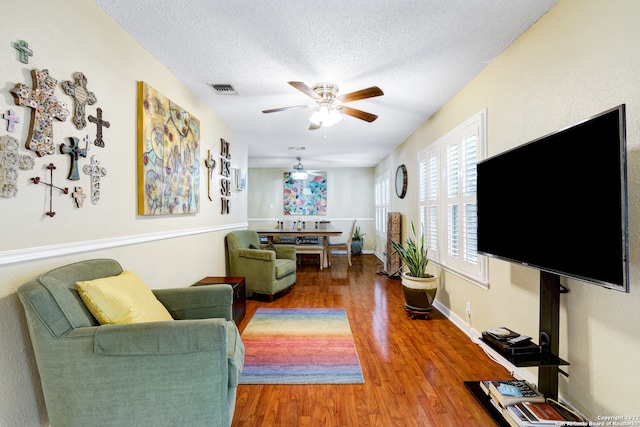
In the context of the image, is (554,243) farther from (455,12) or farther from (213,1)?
(213,1)

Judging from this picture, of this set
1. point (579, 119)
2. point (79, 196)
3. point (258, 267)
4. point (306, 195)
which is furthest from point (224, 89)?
point (306, 195)

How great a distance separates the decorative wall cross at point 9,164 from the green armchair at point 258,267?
269 centimetres

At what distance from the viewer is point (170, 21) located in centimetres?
201

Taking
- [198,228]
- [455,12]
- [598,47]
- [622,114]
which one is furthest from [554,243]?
[198,228]

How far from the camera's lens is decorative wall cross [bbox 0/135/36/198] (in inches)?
52.0

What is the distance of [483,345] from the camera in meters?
2.70

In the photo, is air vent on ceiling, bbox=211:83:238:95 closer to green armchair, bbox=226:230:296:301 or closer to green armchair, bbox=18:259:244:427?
green armchair, bbox=226:230:296:301

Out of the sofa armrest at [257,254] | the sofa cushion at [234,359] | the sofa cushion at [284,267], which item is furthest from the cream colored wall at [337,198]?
the sofa cushion at [234,359]

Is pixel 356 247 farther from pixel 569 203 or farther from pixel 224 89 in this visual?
pixel 569 203

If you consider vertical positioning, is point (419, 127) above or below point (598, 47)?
above

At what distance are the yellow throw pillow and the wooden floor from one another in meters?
0.83

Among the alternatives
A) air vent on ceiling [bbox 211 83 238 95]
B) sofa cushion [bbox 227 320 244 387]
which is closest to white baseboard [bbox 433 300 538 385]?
sofa cushion [bbox 227 320 244 387]

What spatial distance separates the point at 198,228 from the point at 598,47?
344 centimetres

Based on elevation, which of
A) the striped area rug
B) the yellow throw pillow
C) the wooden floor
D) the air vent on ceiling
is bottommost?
the wooden floor
